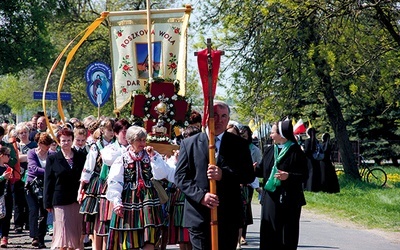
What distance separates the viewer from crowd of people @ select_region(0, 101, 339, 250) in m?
7.95

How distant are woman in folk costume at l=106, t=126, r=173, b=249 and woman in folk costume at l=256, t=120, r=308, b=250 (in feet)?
4.17

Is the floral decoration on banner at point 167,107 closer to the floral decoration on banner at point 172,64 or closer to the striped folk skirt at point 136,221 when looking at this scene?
the floral decoration on banner at point 172,64

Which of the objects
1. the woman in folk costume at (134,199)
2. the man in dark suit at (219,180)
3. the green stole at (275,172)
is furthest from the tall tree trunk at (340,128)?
the man in dark suit at (219,180)

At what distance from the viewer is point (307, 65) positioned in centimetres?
2375

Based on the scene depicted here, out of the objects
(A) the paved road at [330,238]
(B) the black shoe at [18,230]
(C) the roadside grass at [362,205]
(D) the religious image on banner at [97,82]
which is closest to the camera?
(A) the paved road at [330,238]

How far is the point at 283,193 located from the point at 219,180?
2236 millimetres

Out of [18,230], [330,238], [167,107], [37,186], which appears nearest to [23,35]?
[18,230]

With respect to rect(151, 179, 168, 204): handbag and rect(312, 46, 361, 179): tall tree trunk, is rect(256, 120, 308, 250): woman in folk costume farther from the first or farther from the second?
rect(312, 46, 361, 179): tall tree trunk

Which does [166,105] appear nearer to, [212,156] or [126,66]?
[126,66]

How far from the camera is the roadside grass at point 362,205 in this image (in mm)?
17109

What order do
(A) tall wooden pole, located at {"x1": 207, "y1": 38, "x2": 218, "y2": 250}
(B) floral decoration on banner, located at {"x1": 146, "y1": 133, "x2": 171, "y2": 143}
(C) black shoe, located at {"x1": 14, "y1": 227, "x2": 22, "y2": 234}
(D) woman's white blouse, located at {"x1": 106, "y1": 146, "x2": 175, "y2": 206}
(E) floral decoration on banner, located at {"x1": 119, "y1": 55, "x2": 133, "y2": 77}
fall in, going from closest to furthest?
(A) tall wooden pole, located at {"x1": 207, "y1": 38, "x2": 218, "y2": 250} → (D) woman's white blouse, located at {"x1": 106, "y1": 146, "x2": 175, "y2": 206} → (B) floral decoration on banner, located at {"x1": 146, "y1": 133, "x2": 171, "y2": 143} → (E) floral decoration on banner, located at {"x1": 119, "y1": 55, "x2": 133, "y2": 77} → (C) black shoe, located at {"x1": 14, "y1": 227, "x2": 22, "y2": 234}

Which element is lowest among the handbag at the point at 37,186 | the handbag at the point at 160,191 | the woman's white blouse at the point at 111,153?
the handbag at the point at 160,191

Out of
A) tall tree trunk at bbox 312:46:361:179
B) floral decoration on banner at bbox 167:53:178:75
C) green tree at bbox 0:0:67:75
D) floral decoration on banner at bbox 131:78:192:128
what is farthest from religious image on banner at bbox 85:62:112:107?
green tree at bbox 0:0:67:75

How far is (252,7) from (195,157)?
1568cm
